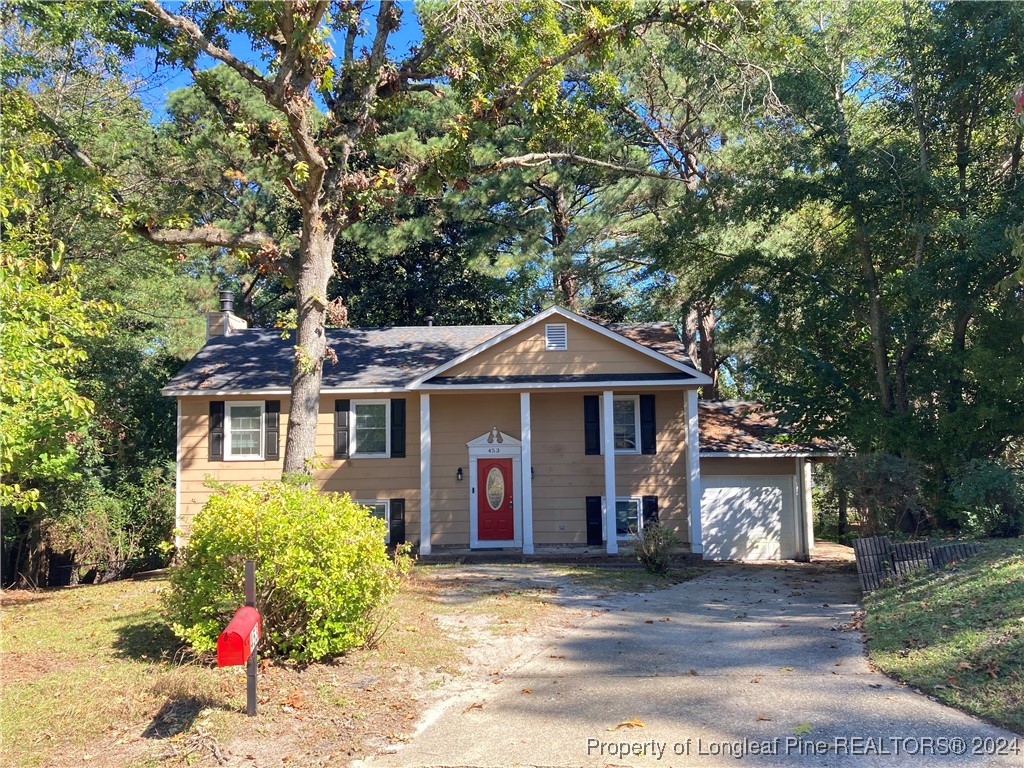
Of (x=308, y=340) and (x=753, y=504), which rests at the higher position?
(x=308, y=340)

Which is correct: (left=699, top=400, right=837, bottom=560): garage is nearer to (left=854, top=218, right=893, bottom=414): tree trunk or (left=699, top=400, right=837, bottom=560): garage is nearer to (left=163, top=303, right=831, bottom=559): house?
(left=163, top=303, right=831, bottom=559): house

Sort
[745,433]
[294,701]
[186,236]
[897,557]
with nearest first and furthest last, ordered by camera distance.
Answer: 1. [294,701]
2. [897,557]
3. [186,236]
4. [745,433]

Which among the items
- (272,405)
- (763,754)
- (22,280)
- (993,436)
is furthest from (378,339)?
(763,754)

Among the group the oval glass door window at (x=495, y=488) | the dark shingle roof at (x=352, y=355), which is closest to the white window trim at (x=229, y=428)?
the dark shingle roof at (x=352, y=355)

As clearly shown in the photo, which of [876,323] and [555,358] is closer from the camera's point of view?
[876,323]

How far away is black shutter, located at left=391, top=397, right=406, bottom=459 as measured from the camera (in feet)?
58.4

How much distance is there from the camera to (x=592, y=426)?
18.0m

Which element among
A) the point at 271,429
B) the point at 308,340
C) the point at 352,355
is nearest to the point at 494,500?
the point at 352,355

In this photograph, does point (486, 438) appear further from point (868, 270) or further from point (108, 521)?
point (868, 270)

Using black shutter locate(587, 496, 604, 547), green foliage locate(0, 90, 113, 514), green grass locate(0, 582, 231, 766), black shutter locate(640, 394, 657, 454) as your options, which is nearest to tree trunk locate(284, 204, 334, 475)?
green foliage locate(0, 90, 113, 514)

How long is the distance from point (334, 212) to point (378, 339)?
8.08m

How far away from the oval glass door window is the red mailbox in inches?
469

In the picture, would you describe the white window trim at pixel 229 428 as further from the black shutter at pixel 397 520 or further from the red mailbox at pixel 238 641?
the red mailbox at pixel 238 641

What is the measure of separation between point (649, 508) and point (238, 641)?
43.0 feet
